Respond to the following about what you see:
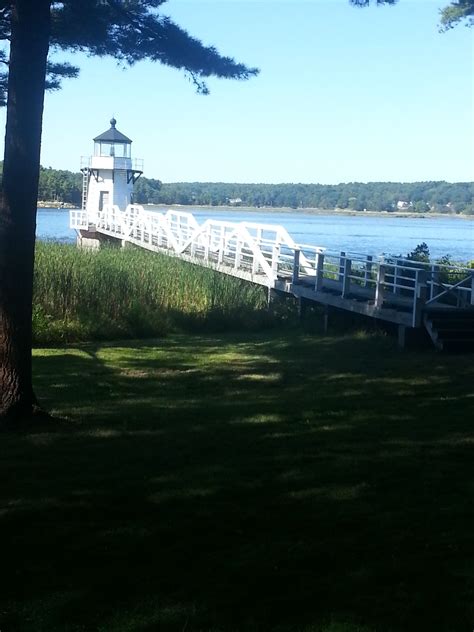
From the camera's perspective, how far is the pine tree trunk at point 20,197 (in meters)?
7.89

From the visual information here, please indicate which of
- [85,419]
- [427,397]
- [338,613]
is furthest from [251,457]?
[427,397]

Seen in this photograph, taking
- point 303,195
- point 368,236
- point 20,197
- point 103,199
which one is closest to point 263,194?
point 303,195

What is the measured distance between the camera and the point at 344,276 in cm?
1670

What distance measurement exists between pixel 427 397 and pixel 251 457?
142 inches

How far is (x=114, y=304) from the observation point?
16875 millimetres

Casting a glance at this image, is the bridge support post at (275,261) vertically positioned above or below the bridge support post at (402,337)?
above

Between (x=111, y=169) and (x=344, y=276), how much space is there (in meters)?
27.1

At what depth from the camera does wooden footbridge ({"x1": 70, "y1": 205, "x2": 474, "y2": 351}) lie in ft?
46.0

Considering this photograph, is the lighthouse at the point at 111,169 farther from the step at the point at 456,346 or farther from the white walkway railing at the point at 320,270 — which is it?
the step at the point at 456,346

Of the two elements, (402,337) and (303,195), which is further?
(303,195)

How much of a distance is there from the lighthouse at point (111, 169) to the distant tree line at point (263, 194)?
41.6 metres

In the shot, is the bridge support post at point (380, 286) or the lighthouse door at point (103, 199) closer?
the bridge support post at point (380, 286)

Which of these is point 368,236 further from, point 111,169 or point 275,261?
point 275,261

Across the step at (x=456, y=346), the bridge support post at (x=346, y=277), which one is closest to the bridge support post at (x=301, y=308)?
the bridge support post at (x=346, y=277)
